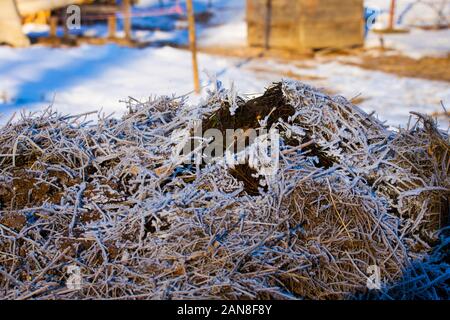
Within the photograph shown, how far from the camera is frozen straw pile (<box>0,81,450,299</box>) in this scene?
10.7 ft

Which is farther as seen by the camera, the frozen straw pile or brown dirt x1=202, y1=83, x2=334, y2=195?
brown dirt x1=202, y1=83, x2=334, y2=195

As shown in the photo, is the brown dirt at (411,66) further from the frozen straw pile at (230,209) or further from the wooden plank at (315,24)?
the frozen straw pile at (230,209)

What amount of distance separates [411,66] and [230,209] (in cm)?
849

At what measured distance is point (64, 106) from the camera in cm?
780

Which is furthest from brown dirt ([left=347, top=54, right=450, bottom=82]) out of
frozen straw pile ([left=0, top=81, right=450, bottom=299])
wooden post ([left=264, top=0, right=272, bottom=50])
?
frozen straw pile ([left=0, top=81, right=450, bottom=299])

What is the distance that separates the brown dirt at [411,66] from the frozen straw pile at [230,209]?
658 centimetres

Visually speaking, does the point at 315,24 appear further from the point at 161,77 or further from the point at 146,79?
the point at 146,79

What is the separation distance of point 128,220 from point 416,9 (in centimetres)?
1591

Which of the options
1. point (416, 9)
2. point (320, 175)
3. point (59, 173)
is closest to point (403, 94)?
point (320, 175)

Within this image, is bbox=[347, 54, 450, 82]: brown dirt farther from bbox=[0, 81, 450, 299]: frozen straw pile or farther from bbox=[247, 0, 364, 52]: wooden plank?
bbox=[0, 81, 450, 299]: frozen straw pile

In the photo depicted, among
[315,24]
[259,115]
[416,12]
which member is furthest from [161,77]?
[416,12]

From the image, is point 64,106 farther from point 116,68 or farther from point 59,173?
point 59,173

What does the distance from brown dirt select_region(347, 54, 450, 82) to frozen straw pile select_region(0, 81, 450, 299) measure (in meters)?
6.58

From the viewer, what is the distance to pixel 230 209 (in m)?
3.56
